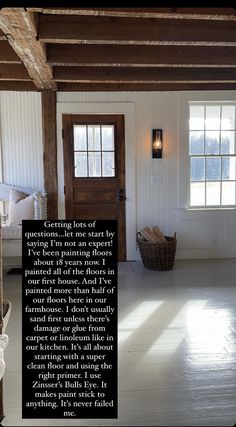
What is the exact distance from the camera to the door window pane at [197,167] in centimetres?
583

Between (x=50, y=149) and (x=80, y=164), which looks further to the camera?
(x=80, y=164)

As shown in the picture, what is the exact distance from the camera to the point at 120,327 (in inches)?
136

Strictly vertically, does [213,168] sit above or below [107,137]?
below

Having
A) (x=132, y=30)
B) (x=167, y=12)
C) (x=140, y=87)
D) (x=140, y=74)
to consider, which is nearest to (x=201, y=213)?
(x=140, y=87)

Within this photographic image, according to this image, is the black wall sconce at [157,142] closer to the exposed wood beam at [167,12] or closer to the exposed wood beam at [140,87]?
the exposed wood beam at [140,87]

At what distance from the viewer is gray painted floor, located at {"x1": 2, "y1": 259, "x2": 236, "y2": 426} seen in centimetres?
221

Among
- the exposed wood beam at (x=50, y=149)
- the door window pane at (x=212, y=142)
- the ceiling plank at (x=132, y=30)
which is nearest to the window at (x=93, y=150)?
the exposed wood beam at (x=50, y=149)

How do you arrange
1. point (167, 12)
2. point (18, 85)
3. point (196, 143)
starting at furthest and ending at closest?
point (196, 143), point (18, 85), point (167, 12)

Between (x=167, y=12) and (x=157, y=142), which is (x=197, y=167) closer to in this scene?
(x=157, y=142)

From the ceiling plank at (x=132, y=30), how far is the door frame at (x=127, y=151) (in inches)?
89.2

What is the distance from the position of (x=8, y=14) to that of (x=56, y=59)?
142 centimetres

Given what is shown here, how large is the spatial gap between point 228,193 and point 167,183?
96cm

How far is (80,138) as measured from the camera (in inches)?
222
